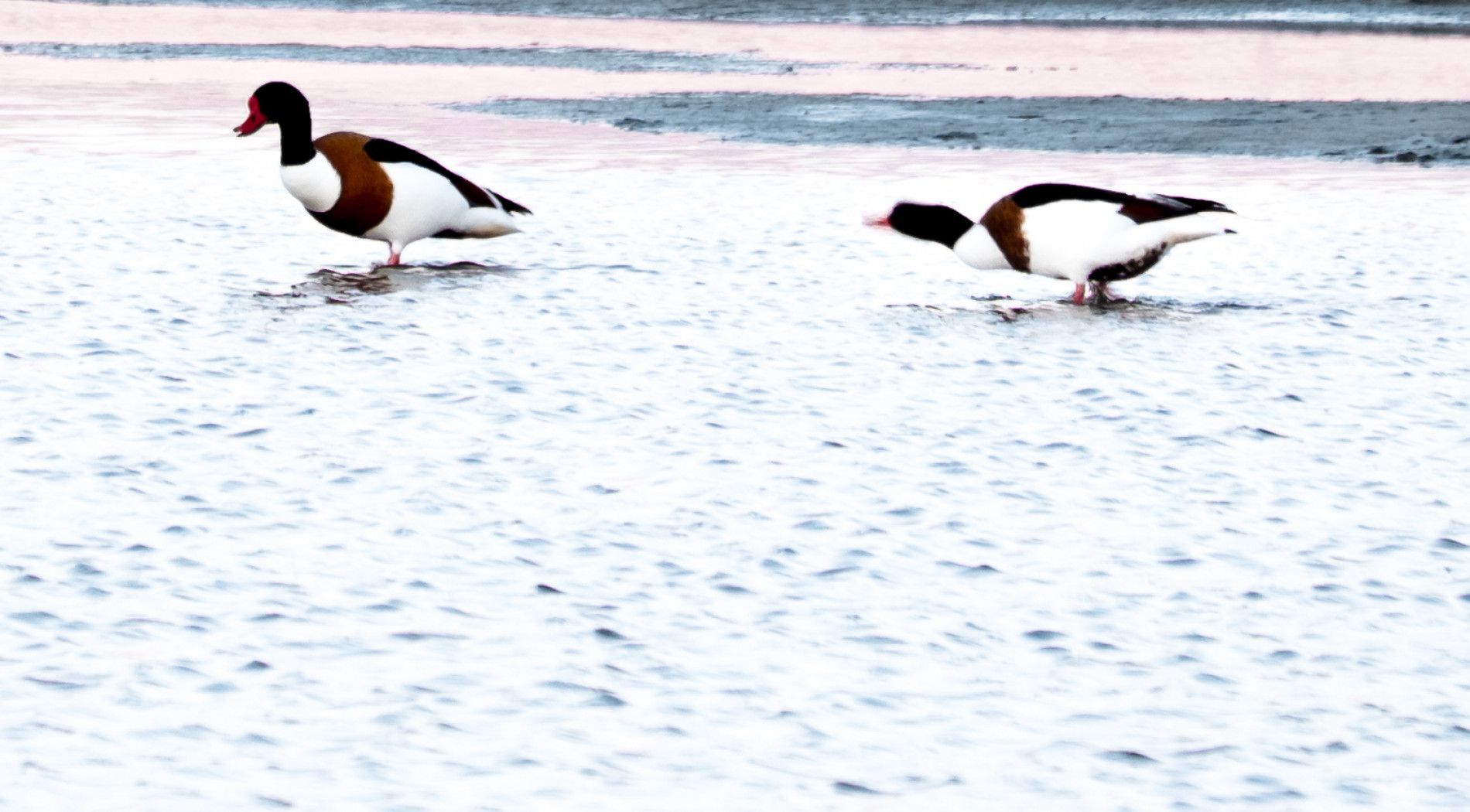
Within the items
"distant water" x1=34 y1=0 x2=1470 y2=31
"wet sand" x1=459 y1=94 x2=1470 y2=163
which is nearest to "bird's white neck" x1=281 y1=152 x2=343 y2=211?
"wet sand" x1=459 y1=94 x2=1470 y2=163

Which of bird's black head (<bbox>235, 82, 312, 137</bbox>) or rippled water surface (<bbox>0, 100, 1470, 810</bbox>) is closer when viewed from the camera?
rippled water surface (<bbox>0, 100, 1470, 810</bbox>)

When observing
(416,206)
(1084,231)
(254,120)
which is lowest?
(416,206)

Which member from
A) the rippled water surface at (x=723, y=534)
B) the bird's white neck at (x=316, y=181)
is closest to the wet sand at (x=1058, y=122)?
the rippled water surface at (x=723, y=534)

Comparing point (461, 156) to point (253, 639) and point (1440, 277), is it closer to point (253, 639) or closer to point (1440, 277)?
point (1440, 277)

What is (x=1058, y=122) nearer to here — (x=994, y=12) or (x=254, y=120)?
(x=254, y=120)

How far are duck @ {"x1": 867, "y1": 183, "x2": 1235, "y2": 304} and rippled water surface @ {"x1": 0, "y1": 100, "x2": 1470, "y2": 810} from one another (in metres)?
0.32

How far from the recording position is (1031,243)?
43.4 ft

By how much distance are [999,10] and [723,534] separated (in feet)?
156

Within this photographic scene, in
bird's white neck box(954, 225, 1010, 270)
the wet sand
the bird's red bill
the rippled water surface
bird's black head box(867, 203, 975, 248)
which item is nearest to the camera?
the rippled water surface

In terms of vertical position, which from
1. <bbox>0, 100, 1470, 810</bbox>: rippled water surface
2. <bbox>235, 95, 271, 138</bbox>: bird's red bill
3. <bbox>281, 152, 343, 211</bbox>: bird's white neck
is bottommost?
<bbox>0, 100, 1470, 810</bbox>: rippled water surface

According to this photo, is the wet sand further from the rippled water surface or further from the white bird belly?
the white bird belly

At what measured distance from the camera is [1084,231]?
1304 cm

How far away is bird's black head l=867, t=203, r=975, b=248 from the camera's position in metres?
13.9

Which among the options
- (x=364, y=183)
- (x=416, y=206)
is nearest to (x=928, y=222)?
(x=416, y=206)
